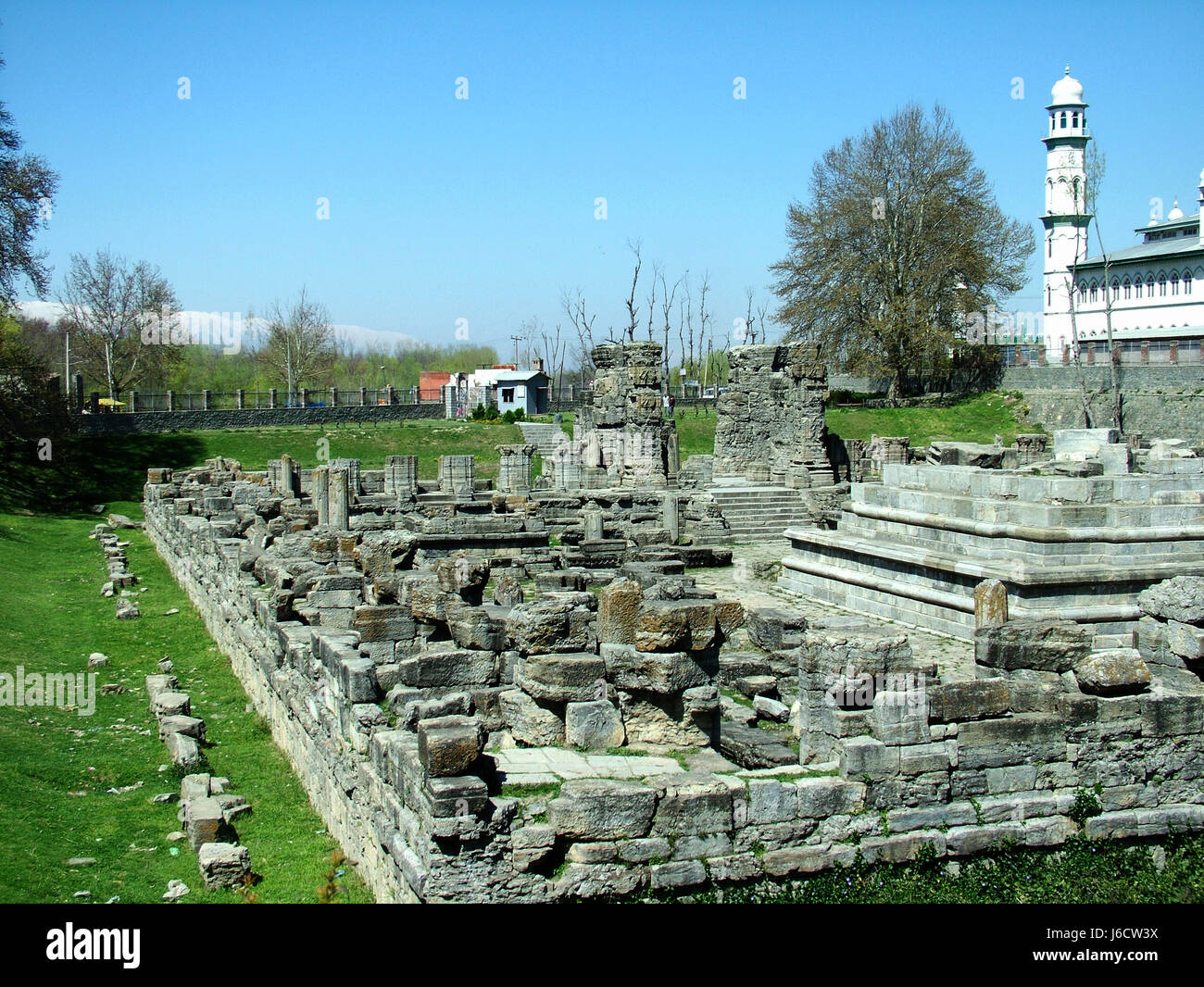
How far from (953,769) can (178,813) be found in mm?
5779

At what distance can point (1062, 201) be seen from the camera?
209 ft

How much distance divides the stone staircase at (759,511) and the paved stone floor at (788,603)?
29.4 inches

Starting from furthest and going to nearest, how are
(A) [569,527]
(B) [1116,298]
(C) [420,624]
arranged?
(B) [1116,298] → (A) [569,527] → (C) [420,624]

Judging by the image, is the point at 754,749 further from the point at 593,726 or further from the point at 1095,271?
the point at 1095,271

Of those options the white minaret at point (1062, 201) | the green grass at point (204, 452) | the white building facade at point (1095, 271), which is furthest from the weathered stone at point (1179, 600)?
the white minaret at point (1062, 201)

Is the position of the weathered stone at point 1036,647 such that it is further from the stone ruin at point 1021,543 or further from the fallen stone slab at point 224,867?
the stone ruin at point 1021,543

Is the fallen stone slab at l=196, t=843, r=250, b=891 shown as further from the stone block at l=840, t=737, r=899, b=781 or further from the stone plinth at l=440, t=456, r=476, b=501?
the stone plinth at l=440, t=456, r=476, b=501

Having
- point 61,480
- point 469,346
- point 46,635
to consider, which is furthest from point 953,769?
point 469,346

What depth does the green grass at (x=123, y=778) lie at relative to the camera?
7.52m

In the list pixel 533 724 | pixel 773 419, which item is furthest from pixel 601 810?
pixel 773 419

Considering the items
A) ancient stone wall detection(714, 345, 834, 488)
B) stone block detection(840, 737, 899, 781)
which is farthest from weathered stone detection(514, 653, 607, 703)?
ancient stone wall detection(714, 345, 834, 488)
